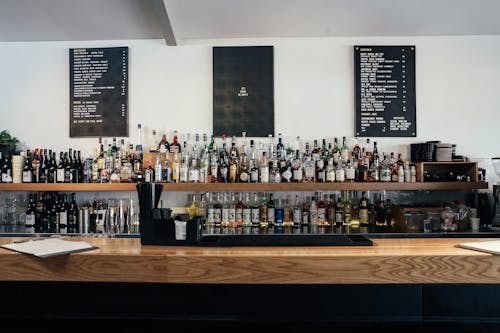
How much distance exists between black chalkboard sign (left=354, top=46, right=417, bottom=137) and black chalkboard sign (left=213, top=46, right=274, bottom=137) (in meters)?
0.87

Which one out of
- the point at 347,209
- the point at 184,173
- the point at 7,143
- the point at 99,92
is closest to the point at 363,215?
the point at 347,209

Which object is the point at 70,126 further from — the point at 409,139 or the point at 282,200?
the point at 409,139

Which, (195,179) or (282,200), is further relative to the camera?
(282,200)

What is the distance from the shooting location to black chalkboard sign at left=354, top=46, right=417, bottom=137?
3645mm

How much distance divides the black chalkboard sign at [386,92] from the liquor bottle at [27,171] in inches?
121

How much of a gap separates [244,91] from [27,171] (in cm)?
214

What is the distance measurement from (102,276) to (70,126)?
2671mm

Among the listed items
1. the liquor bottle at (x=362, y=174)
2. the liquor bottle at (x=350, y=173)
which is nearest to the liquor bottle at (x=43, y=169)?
the liquor bottle at (x=350, y=173)

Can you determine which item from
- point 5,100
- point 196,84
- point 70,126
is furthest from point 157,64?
point 5,100

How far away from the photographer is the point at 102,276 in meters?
1.51

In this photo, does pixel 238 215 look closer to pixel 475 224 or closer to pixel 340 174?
pixel 340 174

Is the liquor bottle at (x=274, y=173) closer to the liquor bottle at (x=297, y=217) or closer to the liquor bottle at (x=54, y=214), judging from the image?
the liquor bottle at (x=297, y=217)

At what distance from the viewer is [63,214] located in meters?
3.48

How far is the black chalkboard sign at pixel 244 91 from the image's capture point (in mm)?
3660
